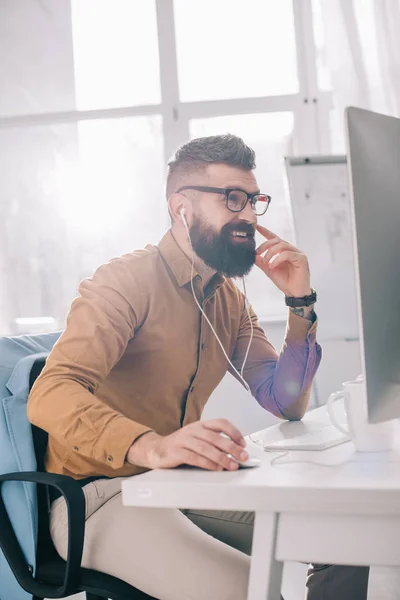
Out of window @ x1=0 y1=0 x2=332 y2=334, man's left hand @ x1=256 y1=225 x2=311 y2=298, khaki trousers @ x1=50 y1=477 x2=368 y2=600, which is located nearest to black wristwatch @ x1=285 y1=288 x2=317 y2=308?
man's left hand @ x1=256 y1=225 x2=311 y2=298

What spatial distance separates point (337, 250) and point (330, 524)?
2815mm

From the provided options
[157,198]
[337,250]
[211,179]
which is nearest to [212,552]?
[211,179]

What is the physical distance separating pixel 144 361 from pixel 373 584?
50.7 inches

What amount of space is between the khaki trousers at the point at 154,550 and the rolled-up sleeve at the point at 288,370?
0.46 meters

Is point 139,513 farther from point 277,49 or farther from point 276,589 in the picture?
point 277,49

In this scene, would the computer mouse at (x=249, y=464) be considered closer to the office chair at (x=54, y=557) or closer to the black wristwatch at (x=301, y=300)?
the office chair at (x=54, y=557)

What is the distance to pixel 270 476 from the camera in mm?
855

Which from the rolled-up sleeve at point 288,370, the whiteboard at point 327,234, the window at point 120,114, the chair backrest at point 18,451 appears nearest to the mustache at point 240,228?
the rolled-up sleeve at point 288,370

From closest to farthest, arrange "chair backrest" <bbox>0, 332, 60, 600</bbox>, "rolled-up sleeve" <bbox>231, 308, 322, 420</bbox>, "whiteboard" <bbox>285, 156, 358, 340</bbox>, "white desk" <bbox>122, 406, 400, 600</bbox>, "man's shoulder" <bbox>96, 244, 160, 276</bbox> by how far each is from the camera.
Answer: "white desk" <bbox>122, 406, 400, 600</bbox> → "chair backrest" <bbox>0, 332, 60, 600</bbox> → "man's shoulder" <bbox>96, 244, 160, 276</bbox> → "rolled-up sleeve" <bbox>231, 308, 322, 420</bbox> → "whiteboard" <bbox>285, 156, 358, 340</bbox>

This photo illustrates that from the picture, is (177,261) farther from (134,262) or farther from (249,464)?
(249,464)

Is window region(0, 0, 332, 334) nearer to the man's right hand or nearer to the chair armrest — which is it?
the chair armrest

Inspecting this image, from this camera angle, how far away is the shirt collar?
161cm

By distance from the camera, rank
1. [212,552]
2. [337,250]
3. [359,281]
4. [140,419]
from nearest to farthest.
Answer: [359,281]
[212,552]
[140,419]
[337,250]

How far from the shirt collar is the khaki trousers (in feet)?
1.67
